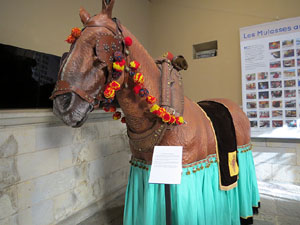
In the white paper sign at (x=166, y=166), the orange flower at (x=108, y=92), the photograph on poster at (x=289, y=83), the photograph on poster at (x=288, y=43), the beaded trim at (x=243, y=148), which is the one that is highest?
the photograph on poster at (x=288, y=43)

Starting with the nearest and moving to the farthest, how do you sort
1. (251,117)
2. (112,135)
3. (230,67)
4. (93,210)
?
(93,210), (112,135), (251,117), (230,67)

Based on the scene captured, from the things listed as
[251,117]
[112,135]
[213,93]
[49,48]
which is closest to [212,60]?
[213,93]

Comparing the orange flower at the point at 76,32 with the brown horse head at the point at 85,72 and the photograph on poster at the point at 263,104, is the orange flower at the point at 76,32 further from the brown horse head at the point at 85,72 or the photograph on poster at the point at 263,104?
the photograph on poster at the point at 263,104

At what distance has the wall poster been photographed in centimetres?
210

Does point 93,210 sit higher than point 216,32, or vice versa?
point 216,32

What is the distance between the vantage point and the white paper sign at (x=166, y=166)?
0.77 meters

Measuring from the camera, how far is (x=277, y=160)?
2240mm

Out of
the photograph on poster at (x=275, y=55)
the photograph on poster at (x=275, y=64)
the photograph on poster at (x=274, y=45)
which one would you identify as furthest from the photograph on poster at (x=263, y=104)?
the photograph on poster at (x=274, y=45)

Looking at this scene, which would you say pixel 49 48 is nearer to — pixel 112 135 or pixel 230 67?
pixel 112 135

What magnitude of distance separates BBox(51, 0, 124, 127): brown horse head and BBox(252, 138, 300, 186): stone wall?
2.27 metres

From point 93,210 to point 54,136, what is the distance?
79 centimetres

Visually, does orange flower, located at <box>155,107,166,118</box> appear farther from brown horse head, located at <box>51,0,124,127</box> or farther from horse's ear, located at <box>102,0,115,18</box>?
horse's ear, located at <box>102,0,115,18</box>

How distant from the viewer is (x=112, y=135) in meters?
2.00

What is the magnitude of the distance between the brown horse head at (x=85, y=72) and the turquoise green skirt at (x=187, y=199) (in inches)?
20.9
